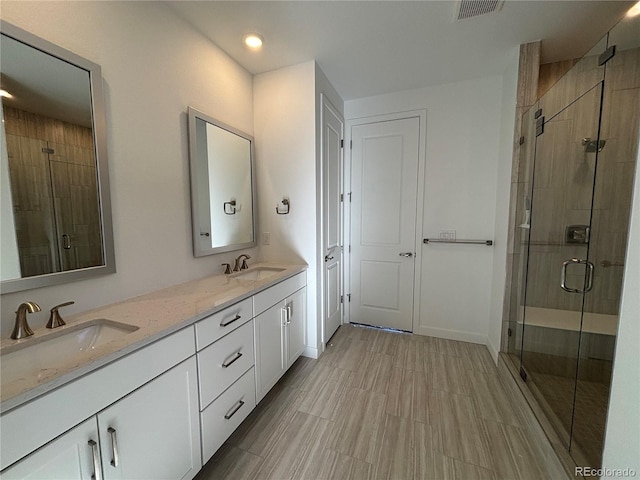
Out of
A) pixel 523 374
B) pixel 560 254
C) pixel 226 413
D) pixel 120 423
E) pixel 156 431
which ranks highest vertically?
pixel 560 254

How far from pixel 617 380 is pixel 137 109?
8.33 feet

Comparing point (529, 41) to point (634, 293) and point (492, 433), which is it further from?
point (492, 433)

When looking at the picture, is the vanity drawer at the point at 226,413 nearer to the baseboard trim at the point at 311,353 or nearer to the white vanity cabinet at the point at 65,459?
the white vanity cabinet at the point at 65,459

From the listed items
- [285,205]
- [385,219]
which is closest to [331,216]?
[285,205]

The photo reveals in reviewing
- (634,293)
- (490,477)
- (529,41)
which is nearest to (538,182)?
(529,41)

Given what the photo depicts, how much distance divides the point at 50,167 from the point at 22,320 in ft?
2.05

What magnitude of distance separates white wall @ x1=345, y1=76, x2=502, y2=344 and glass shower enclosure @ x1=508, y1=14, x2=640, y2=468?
431 millimetres

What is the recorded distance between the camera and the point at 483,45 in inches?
75.7

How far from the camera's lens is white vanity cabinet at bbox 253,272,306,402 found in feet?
5.41

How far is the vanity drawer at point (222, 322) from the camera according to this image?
3.93 ft

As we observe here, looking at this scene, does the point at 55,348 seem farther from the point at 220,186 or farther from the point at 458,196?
the point at 458,196

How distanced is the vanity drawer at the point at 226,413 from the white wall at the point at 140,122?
0.75m

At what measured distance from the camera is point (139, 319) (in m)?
1.12

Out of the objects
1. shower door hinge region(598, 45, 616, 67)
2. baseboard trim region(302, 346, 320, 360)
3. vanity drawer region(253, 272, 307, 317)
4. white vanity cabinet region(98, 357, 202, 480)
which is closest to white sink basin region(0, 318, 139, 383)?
white vanity cabinet region(98, 357, 202, 480)
